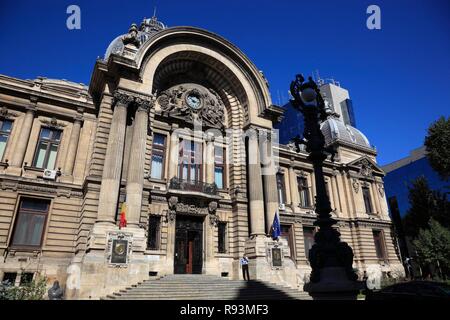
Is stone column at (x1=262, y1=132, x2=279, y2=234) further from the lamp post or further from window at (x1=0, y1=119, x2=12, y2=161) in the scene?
window at (x1=0, y1=119, x2=12, y2=161)

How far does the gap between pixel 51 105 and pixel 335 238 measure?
18.4 meters

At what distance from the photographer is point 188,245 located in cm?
1894

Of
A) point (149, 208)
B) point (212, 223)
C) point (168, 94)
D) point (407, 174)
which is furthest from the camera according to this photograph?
point (407, 174)

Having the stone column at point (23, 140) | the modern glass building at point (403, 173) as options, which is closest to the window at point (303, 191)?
the stone column at point (23, 140)

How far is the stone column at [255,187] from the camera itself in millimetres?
19609

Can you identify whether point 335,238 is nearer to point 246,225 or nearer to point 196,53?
point 246,225

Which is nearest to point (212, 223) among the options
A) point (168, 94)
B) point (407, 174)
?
point (168, 94)

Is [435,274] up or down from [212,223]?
down

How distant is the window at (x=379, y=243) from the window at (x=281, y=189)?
1133 cm

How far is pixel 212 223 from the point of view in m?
19.6

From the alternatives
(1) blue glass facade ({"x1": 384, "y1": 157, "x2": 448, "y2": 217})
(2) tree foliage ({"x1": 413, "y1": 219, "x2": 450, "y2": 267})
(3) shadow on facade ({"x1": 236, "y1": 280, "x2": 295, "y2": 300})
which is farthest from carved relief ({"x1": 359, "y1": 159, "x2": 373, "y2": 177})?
(1) blue glass facade ({"x1": 384, "y1": 157, "x2": 448, "y2": 217})

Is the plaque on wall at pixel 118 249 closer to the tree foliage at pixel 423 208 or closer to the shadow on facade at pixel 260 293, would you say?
the shadow on facade at pixel 260 293

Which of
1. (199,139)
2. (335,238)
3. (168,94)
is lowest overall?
(335,238)
